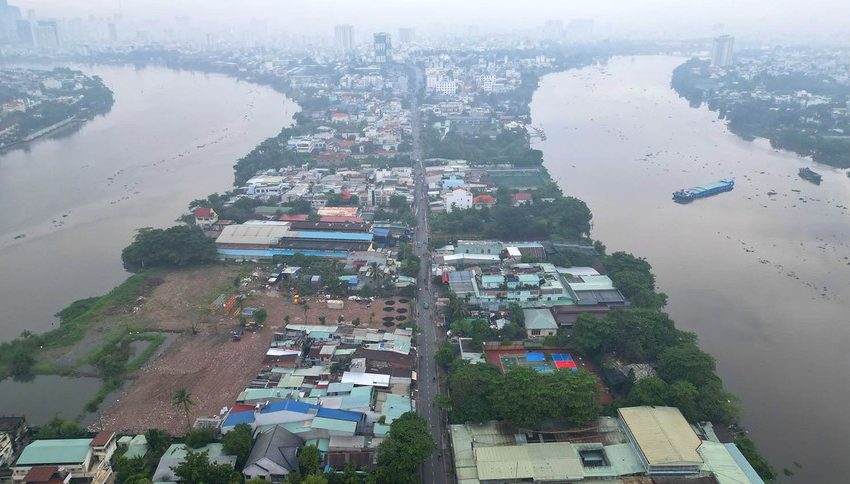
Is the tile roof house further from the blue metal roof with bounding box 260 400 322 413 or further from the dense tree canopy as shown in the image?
the dense tree canopy

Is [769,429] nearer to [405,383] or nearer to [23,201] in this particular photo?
[405,383]

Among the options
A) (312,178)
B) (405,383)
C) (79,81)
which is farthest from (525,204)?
(79,81)

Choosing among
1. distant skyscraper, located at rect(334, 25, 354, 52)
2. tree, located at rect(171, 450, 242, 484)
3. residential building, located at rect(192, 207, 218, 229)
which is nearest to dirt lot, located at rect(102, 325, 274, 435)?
tree, located at rect(171, 450, 242, 484)

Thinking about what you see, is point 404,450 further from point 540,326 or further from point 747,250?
point 747,250

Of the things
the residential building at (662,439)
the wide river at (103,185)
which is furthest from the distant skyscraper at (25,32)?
the residential building at (662,439)

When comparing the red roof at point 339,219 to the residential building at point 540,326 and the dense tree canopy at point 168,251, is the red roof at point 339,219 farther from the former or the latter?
the residential building at point 540,326

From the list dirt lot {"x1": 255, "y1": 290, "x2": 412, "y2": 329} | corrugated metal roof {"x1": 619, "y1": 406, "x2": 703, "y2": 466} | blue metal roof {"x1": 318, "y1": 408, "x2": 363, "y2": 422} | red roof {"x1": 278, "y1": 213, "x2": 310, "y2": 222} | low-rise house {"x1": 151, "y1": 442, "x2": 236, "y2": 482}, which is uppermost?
corrugated metal roof {"x1": 619, "y1": 406, "x2": 703, "y2": 466}
